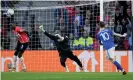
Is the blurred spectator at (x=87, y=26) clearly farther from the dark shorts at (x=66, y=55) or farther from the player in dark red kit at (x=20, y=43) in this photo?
the dark shorts at (x=66, y=55)

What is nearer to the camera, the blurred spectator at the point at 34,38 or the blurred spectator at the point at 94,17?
the blurred spectator at the point at 94,17

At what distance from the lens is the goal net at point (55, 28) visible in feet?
75.5

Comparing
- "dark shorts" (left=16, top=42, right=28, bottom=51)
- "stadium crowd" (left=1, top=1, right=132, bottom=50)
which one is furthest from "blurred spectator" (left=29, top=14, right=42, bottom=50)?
"dark shorts" (left=16, top=42, right=28, bottom=51)

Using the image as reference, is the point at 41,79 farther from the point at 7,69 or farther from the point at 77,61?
the point at 7,69

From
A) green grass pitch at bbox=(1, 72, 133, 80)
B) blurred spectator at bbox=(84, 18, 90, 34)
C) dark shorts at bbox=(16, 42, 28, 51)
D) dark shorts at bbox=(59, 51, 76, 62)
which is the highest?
blurred spectator at bbox=(84, 18, 90, 34)

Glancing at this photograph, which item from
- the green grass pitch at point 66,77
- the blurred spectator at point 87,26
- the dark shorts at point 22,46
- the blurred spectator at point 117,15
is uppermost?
the blurred spectator at point 117,15

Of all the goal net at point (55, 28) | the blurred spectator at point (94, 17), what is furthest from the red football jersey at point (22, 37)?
the blurred spectator at point (94, 17)

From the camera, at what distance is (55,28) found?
948 inches

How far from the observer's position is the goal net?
75.5 ft

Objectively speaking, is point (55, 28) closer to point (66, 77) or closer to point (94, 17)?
point (94, 17)

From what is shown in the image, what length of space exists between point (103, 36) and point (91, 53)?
4.28m

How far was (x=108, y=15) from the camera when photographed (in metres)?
23.9

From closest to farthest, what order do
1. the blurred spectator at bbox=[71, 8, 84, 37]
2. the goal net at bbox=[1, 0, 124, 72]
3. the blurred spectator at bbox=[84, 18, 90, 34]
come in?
the goal net at bbox=[1, 0, 124, 72]
the blurred spectator at bbox=[84, 18, 90, 34]
the blurred spectator at bbox=[71, 8, 84, 37]

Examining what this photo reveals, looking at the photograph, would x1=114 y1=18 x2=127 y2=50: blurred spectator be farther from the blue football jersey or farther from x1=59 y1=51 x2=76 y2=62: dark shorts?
the blue football jersey
